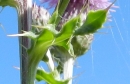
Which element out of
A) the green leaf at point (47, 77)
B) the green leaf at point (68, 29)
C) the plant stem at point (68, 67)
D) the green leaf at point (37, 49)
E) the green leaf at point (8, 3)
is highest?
the green leaf at point (8, 3)

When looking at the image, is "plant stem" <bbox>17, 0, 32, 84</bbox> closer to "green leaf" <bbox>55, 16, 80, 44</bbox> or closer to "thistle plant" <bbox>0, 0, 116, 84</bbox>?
"thistle plant" <bbox>0, 0, 116, 84</bbox>

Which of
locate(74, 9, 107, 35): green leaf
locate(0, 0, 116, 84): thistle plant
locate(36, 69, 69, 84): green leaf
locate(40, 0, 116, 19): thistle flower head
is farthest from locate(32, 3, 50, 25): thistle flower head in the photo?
locate(74, 9, 107, 35): green leaf

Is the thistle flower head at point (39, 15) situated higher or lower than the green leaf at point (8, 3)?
lower

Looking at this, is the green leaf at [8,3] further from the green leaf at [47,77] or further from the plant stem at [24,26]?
the green leaf at [47,77]

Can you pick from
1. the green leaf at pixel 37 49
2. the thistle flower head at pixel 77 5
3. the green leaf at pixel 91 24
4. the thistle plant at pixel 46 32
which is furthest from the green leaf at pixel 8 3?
the thistle flower head at pixel 77 5

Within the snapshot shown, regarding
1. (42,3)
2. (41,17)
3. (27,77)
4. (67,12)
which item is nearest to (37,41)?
(27,77)

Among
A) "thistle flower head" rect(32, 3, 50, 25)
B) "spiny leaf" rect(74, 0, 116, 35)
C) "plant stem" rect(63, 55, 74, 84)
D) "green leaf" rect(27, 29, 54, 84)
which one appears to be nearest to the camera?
"spiny leaf" rect(74, 0, 116, 35)

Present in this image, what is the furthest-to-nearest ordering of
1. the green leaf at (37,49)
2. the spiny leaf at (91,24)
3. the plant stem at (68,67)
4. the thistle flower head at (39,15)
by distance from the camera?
the plant stem at (68,67), the thistle flower head at (39,15), the green leaf at (37,49), the spiny leaf at (91,24)

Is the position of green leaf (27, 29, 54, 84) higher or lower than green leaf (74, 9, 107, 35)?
lower

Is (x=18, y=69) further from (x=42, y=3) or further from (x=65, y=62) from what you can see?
(x=42, y=3)

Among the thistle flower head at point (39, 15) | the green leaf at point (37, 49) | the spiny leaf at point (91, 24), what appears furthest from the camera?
the thistle flower head at point (39, 15)
